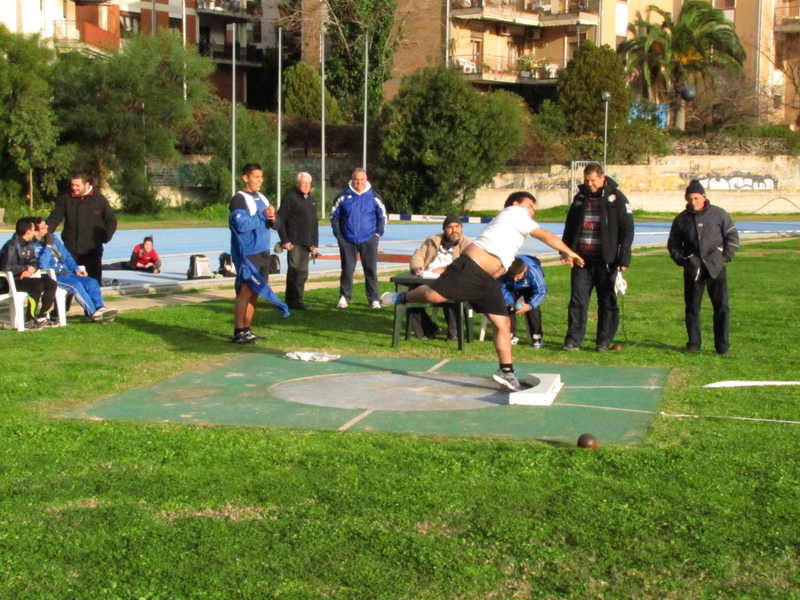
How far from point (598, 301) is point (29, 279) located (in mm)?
5961

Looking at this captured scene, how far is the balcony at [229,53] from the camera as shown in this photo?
58.3m

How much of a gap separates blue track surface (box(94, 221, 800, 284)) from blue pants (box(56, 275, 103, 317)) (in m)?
4.92

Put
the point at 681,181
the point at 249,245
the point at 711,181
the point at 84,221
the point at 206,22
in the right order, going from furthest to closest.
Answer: the point at 206,22 → the point at 681,181 → the point at 711,181 → the point at 84,221 → the point at 249,245

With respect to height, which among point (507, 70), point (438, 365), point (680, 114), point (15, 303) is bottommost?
point (438, 365)

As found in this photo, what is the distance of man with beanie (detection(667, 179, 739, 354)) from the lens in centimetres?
970

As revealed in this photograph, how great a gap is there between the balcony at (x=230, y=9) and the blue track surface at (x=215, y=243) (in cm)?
2601

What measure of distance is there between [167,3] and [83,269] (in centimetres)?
4983

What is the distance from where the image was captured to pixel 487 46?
53188 millimetres

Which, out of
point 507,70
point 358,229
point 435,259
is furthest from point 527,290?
point 507,70

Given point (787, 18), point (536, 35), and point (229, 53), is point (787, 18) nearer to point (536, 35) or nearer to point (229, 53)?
point (536, 35)

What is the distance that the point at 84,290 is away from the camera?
38.1 ft

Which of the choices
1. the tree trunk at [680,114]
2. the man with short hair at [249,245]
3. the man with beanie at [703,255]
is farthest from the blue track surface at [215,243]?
the tree trunk at [680,114]

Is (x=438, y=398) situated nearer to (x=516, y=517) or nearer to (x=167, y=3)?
(x=516, y=517)

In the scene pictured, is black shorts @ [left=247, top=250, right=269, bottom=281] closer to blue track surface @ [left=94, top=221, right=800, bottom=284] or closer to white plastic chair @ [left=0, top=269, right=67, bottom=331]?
white plastic chair @ [left=0, top=269, right=67, bottom=331]
